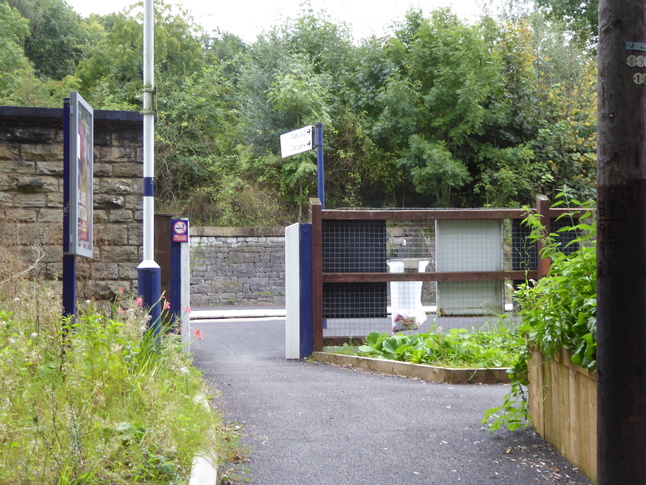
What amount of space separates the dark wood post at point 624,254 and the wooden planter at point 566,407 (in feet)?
4.32

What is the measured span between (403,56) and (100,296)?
19030 millimetres

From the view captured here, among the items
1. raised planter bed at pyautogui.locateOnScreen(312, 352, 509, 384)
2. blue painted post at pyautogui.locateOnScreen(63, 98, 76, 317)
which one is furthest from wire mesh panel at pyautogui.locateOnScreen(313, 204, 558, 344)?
blue painted post at pyautogui.locateOnScreen(63, 98, 76, 317)

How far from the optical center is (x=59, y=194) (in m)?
8.94

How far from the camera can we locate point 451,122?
82.0 ft

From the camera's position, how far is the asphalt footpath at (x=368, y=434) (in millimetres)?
4371

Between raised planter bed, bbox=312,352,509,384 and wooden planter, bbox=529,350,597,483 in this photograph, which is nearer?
wooden planter, bbox=529,350,597,483

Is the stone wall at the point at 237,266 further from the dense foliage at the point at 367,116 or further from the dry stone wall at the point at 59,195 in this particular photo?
the dry stone wall at the point at 59,195

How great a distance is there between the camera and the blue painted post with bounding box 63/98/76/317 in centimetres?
510

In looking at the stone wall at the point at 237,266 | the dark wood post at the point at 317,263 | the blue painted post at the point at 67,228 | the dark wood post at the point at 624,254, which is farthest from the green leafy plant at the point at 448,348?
the stone wall at the point at 237,266

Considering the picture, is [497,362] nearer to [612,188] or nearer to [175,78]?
[612,188]

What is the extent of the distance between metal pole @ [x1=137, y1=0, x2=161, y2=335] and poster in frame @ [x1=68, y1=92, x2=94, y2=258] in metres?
1.04

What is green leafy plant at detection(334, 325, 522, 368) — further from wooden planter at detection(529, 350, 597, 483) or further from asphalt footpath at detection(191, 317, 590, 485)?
wooden planter at detection(529, 350, 597, 483)

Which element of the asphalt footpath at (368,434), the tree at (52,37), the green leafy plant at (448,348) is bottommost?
the asphalt footpath at (368,434)

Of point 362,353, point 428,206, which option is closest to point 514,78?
point 428,206
